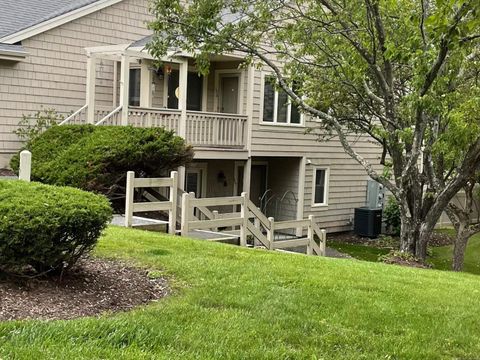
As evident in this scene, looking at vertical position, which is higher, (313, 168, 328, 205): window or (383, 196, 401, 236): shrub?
(313, 168, 328, 205): window

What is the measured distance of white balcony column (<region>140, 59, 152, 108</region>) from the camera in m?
18.0

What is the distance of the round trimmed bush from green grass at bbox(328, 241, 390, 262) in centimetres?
1327

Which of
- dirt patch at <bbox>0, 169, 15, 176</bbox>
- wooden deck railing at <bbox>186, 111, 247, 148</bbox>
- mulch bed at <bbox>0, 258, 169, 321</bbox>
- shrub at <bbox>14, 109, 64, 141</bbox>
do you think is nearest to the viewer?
mulch bed at <bbox>0, 258, 169, 321</bbox>

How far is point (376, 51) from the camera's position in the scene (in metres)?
13.6

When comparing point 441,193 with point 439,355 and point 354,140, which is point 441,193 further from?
point 354,140

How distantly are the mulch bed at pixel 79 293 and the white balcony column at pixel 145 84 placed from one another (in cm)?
1135

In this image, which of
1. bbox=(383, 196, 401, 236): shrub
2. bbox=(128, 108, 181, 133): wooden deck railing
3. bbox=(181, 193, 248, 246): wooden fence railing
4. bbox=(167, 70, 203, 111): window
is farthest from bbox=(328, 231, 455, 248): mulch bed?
bbox=(181, 193, 248, 246): wooden fence railing

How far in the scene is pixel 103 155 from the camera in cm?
1357

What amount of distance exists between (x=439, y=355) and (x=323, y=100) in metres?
13.0

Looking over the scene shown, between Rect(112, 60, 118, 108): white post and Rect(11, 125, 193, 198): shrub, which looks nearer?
Rect(11, 125, 193, 198): shrub

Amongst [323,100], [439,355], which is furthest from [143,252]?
[323,100]

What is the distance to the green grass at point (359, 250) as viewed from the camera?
18.8 m

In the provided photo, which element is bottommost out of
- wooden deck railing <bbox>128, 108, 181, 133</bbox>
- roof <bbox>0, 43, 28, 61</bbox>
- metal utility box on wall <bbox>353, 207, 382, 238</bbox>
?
metal utility box on wall <bbox>353, 207, 382, 238</bbox>

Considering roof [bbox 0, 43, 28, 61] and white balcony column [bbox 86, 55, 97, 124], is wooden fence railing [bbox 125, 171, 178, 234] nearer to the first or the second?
white balcony column [bbox 86, 55, 97, 124]
